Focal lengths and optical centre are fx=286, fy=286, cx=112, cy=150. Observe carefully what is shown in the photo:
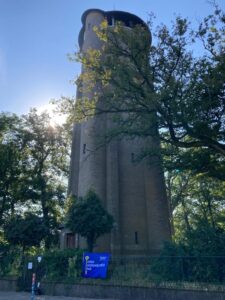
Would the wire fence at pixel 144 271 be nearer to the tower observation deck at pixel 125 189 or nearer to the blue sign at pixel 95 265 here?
the blue sign at pixel 95 265

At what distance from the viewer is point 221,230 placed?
15.6m

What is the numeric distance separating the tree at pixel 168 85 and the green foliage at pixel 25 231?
9.00 m

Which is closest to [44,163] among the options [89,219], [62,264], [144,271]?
[89,219]

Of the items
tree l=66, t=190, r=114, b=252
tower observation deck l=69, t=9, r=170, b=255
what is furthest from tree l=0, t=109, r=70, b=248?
tree l=66, t=190, r=114, b=252

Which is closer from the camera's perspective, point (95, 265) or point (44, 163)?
point (95, 265)

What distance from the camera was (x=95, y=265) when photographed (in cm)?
1523

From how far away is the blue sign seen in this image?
1496 centimetres

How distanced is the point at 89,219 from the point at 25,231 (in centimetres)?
508

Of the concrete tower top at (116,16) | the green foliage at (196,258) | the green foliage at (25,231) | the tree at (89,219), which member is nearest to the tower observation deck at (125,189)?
the tree at (89,219)

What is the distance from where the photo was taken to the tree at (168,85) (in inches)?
687

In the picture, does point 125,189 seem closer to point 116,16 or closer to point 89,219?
point 89,219

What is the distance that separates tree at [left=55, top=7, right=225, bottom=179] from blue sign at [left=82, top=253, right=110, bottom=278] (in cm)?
857

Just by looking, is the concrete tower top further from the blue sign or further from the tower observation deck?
the blue sign

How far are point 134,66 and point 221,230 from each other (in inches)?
461
